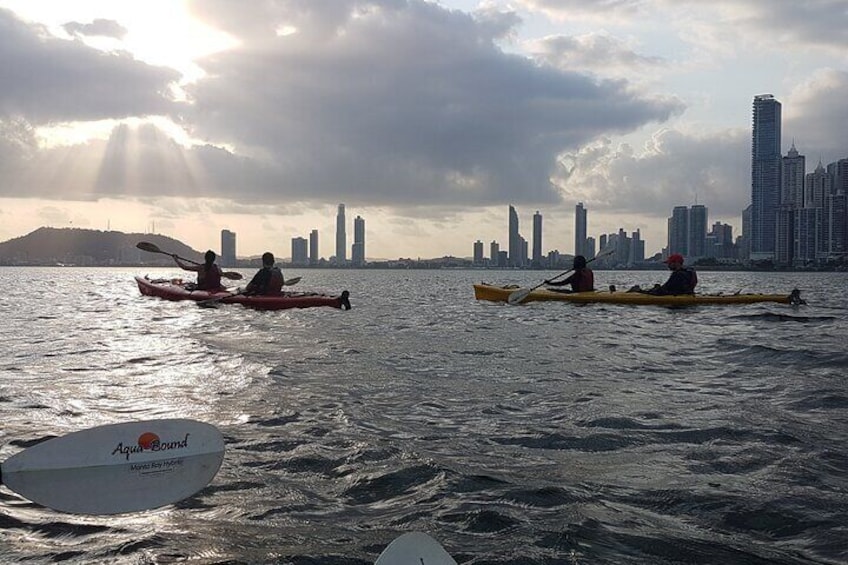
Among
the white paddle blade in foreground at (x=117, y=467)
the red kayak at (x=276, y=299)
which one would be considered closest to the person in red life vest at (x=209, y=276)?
the red kayak at (x=276, y=299)

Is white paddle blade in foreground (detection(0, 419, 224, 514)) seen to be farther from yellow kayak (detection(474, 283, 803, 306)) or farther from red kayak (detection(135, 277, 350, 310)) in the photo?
yellow kayak (detection(474, 283, 803, 306))

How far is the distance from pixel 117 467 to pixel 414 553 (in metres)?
1.91

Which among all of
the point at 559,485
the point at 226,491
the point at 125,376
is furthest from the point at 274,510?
the point at 125,376

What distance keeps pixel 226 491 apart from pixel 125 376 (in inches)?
208

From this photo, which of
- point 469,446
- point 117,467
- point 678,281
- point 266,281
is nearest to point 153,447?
point 117,467

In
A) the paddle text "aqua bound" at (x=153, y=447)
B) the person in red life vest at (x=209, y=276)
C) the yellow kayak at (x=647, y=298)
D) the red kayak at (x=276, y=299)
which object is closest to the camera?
the paddle text "aqua bound" at (x=153, y=447)

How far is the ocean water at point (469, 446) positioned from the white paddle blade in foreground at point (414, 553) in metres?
0.67

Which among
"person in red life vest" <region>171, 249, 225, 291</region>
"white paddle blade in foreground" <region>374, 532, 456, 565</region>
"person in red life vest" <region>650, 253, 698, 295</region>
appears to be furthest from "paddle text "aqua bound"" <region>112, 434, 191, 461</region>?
"person in red life vest" <region>650, 253, 698, 295</region>

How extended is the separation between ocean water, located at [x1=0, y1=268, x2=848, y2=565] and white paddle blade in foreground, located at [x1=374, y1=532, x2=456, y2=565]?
0.67 metres

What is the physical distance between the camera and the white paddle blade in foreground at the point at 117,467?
3705 millimetres

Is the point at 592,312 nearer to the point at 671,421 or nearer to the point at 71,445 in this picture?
the point at 671,421

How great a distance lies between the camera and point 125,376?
9031 mm

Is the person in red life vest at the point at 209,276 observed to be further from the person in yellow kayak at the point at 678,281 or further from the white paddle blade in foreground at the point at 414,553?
the white paddle blade in foreground at the point at 414,553

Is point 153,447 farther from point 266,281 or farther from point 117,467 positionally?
point 266,281
